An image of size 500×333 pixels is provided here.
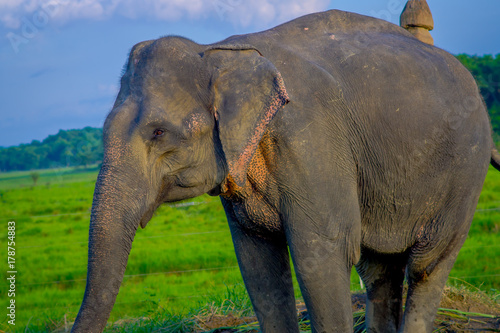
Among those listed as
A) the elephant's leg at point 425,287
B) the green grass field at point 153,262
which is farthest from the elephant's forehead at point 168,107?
the green grass field at point 153,262

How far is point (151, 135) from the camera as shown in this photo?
100 inches

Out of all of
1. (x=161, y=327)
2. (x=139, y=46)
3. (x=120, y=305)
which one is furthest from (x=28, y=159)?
(x=139, y=46)

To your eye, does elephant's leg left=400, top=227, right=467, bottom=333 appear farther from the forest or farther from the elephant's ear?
the forest

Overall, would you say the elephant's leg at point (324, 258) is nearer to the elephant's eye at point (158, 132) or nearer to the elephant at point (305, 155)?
the elephant at point (305, 155)

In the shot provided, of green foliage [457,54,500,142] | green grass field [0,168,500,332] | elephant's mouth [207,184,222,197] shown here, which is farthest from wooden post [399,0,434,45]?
green foliage [457,54,500,142]

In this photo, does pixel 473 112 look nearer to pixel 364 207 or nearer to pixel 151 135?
pixel 364 207

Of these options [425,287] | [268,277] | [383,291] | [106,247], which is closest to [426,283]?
[425,287]

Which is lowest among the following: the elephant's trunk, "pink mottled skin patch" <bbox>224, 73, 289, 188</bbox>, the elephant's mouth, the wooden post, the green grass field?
the green grass field

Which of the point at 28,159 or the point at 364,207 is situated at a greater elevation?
the point at 28,159

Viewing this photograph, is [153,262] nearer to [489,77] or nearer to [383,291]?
[383,291]

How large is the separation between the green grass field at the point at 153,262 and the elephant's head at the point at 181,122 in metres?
2.50

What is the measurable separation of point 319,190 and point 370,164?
0.50 meters

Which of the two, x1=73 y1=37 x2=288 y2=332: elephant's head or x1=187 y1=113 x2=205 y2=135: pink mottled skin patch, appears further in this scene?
x1=187 y1=113 x2=205 y2=135: pink mottled skin patch

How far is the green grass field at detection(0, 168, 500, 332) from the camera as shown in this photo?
640cm
